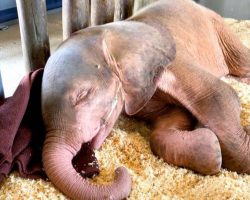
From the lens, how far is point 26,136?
1194 mm

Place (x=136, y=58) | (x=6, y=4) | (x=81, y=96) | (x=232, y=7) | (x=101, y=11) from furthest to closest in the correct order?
(x=6, y=4)
(x=232, y=7)
(x=101, y=11)
(x=136, y=58)
(x=81, y=96)

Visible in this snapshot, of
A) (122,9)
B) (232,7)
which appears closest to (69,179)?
(122,9)

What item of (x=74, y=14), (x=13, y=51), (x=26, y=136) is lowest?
(x=13, y=51)

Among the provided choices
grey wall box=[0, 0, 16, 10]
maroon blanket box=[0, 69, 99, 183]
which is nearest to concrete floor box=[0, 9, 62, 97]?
grey wall box=[0, 0, 16, 10]

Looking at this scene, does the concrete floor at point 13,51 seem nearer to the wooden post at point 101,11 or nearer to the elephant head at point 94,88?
the wooden post at point 101,11

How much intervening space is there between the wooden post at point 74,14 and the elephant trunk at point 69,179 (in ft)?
1.94

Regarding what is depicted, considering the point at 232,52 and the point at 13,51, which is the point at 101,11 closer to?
the point at 232,52

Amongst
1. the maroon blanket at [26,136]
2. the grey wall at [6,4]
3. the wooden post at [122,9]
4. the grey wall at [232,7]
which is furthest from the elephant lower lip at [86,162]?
the grey wall at [6,4]

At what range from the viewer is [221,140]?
1.26m

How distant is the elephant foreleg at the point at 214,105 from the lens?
4.14 feet

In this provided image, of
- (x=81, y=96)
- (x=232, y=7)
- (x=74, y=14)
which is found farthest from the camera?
(x=232, y=7)

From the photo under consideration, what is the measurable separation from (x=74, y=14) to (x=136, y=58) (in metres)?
0.39

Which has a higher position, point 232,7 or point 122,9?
point 122,9

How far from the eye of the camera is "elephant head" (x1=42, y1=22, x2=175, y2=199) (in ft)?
3.49
